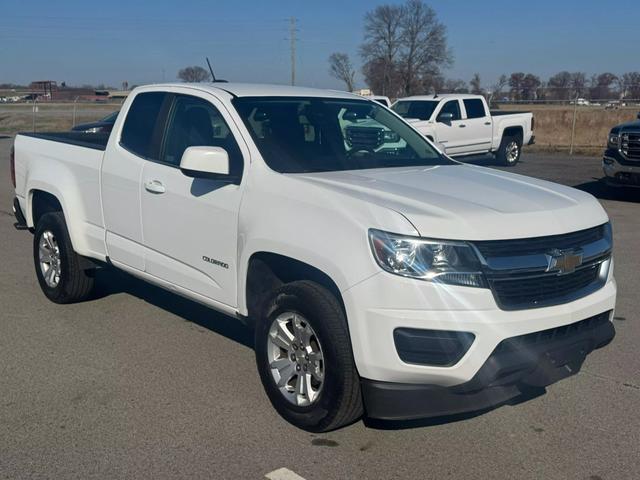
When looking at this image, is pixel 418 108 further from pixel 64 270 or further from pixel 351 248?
pixel 351 248

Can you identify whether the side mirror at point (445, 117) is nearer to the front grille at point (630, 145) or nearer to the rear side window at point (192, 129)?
the front grille at point (630, 145)

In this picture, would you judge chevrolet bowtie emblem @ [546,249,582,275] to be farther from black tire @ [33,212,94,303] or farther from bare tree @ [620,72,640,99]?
bare tree @ [620,72,640,99]

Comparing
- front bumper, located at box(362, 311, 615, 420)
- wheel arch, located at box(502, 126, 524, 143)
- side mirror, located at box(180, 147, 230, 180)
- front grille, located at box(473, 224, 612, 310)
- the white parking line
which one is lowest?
the white parking line

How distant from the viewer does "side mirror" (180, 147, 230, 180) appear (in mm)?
4504

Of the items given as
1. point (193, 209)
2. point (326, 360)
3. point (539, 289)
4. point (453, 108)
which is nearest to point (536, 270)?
point (539, 289)

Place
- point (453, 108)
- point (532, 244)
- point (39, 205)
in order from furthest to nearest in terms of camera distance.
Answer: point (453, 108) < point (39, 205) < point (532, 244)

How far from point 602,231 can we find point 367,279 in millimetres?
1564

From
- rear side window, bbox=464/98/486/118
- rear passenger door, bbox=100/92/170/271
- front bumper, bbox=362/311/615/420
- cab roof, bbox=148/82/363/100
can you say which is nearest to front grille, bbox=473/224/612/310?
front bumper, bbox=362/311/615/420

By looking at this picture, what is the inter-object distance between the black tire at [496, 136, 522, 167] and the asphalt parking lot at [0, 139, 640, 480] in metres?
14.4

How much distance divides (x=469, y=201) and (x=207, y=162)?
1547 mm

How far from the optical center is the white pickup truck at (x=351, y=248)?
3.65m

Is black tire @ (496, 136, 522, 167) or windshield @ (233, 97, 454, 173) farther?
black tire @ (496, 136, 522, 167)

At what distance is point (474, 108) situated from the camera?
19406 millimetres

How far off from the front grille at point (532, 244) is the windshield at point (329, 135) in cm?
141
